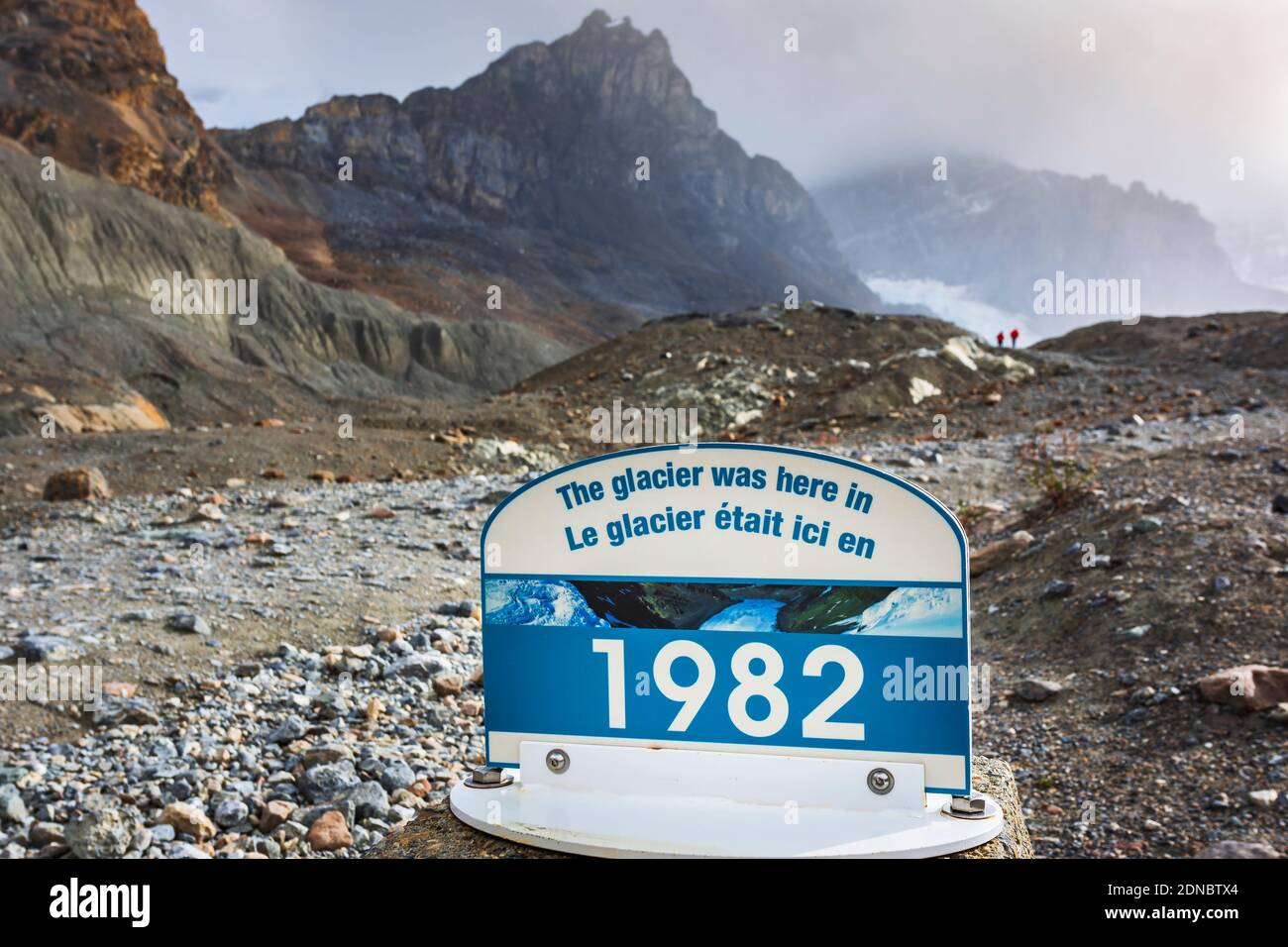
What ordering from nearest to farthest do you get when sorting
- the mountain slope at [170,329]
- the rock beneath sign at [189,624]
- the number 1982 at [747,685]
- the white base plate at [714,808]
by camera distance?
the white base plate at [714,808]
the number 1982 at [747,685]
the rock beneath sign at [189,624]
the mountain slope at [170,329]

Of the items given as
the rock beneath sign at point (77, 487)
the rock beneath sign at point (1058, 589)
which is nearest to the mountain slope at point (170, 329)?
the rock beneath sign at point (77, 487)

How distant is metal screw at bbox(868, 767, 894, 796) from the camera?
1972 millimetres

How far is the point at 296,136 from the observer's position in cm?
10644

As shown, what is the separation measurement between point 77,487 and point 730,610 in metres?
11.5

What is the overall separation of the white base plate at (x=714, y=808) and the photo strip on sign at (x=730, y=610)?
4cm

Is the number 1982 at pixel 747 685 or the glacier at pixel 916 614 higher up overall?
the glacier at pixel 916 614

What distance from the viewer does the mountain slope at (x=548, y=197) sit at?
85.3 metres

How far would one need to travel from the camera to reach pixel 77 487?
11258 millimetres

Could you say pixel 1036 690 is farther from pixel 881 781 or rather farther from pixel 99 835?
pixel 99 835

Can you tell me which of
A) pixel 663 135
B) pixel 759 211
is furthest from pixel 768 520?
pixel 759 211

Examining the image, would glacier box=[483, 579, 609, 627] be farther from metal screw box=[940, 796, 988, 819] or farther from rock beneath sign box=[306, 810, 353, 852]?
rock beneath sign box=[306, 810, 353, 852]

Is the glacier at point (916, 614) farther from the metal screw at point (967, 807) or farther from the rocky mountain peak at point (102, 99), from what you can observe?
the rocky mountain peak at point (102, 99)

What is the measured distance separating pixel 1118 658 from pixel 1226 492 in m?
3.20

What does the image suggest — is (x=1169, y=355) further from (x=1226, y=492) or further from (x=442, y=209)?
(x=442, y=209)
